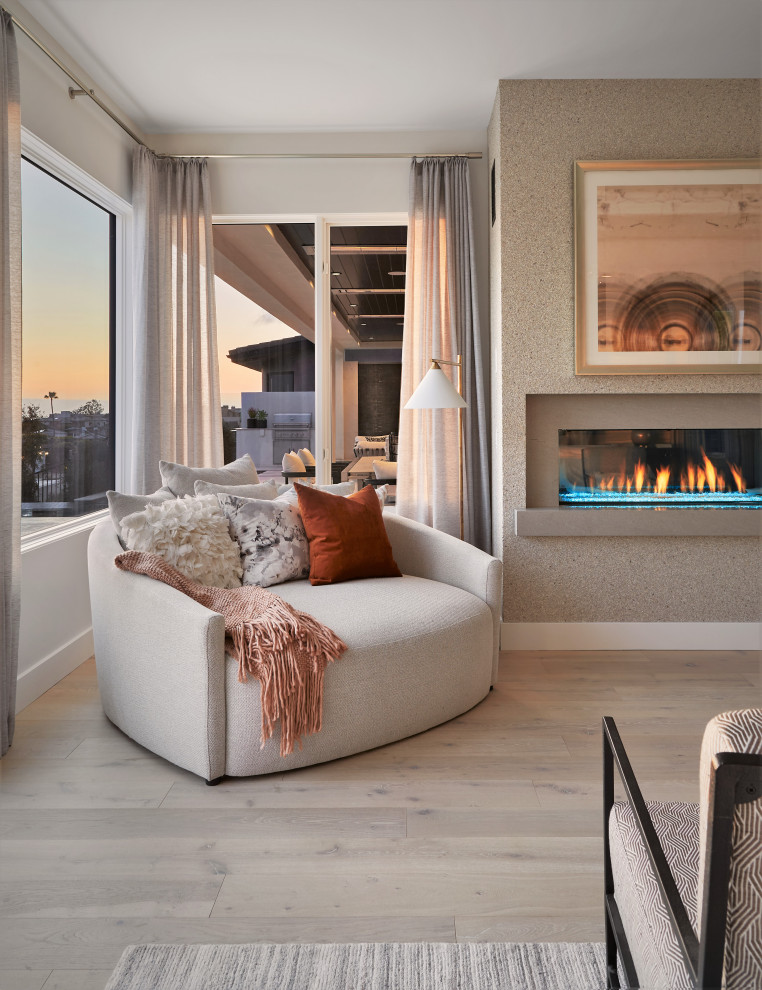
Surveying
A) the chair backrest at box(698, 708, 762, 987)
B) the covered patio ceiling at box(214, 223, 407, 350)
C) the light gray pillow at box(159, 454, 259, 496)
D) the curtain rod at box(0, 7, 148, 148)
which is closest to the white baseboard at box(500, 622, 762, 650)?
the light gray pillow at box(159, 454, 259, 496)

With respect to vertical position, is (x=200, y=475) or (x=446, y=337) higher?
(x=446, y=337)

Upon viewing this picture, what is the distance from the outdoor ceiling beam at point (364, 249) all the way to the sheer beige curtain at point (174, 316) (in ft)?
2.17

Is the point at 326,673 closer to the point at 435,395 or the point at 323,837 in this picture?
the point at 323,837

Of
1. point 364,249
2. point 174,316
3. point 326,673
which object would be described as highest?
point 364,249

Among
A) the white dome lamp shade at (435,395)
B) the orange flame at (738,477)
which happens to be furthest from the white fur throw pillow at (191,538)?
the orange flame at (738,477)

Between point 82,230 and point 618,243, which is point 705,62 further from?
point 82,230

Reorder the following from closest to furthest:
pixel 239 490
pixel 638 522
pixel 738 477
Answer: pixel 239 490 → pixel 638 522 → pixel 738 477

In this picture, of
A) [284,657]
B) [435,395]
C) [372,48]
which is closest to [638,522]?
[435,395]

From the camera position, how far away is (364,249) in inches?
167

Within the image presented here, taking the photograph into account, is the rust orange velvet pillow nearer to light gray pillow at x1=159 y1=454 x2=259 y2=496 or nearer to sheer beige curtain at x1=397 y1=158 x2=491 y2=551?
light gray pillow at x1=159 y1=454 x2=259 y2=496

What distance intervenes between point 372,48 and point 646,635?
2974mm

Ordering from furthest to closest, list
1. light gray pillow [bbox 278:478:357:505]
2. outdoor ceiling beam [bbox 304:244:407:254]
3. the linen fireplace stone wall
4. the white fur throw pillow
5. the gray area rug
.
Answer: outdoor ceiling beam [bbox 304:244:407:254] < the linen fireplace stone wall < light gray pillow [bbox 278:478:357:505] < the white fur throw pillow < the gray area rug

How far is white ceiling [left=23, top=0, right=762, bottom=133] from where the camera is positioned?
285 cm

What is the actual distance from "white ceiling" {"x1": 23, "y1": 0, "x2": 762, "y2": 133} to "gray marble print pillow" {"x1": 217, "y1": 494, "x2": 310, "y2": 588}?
1.94 m
